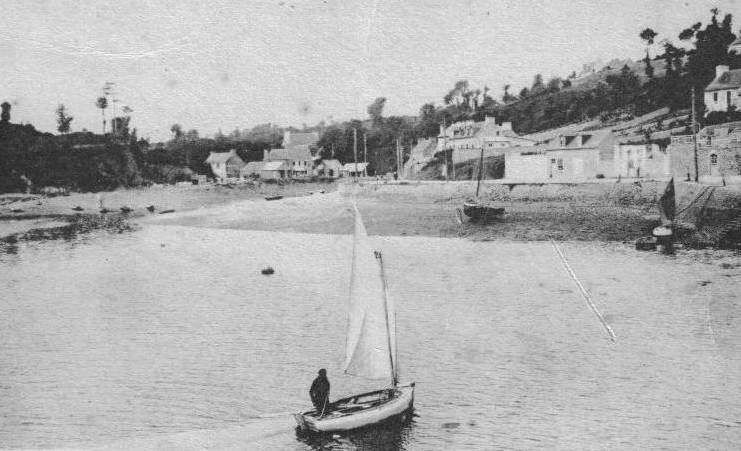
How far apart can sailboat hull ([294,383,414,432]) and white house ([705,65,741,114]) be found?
5.16 m

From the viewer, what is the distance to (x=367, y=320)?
506 centimetres

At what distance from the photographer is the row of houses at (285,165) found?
684 inches

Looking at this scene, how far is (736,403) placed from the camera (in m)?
4.73

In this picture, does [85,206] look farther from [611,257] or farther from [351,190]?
[611,257]

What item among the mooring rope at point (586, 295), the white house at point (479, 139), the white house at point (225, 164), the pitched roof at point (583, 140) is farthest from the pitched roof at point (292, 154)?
the mooring rope at point (586, 295)

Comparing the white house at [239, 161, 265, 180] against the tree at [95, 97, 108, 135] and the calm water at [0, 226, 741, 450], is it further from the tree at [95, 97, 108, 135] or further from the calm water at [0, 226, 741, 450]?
the tree at [95, 97, 108, 135]

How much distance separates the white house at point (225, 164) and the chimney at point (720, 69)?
48.1 feet

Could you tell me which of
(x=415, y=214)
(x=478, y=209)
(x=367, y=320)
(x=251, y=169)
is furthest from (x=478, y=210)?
(x=251, y=169)

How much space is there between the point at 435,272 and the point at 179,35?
500cm

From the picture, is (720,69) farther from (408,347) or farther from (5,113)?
(5,113)

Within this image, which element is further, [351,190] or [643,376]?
[351,190]

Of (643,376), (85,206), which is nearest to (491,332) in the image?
(643,376)

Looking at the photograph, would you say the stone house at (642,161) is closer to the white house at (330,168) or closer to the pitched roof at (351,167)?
the pitched roof at (351,167)

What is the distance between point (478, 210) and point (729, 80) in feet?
12.8
